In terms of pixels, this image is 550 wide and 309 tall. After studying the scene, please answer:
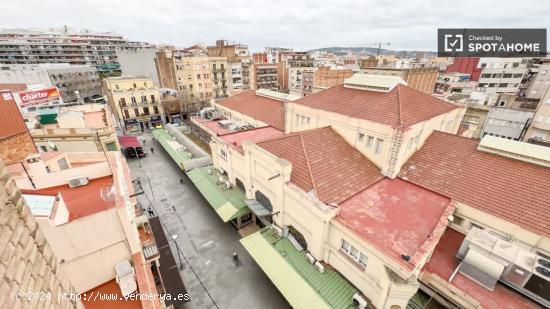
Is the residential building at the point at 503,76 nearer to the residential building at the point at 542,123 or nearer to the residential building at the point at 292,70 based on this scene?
the residential building at the point at 542,123

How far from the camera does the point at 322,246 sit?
17.4 meters

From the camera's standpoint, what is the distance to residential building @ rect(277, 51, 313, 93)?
3292 inches

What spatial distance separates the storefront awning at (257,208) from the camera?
2240 cm

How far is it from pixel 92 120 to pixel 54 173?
76.8ft

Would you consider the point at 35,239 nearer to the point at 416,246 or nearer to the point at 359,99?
the point at 416,246

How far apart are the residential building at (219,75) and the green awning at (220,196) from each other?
38481 millimetres

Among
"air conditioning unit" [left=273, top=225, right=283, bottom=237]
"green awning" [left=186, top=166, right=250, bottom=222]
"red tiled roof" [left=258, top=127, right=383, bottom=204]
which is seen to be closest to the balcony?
"green awning" [left=186, top=166, right=250, bottom=222]

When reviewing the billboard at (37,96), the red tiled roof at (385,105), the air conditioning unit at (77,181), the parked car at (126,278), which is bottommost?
the parked car at (126,278)

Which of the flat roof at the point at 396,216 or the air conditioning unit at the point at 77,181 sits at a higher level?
the air conditioning unit at the point at 77,181

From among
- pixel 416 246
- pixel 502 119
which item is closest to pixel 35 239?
pixel 416 246

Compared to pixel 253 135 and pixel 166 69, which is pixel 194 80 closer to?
pixel 166 69

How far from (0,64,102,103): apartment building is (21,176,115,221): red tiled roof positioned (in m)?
43.5

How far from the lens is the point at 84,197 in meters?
14.7

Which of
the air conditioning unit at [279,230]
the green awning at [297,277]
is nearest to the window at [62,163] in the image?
the green awning at [297,277]
